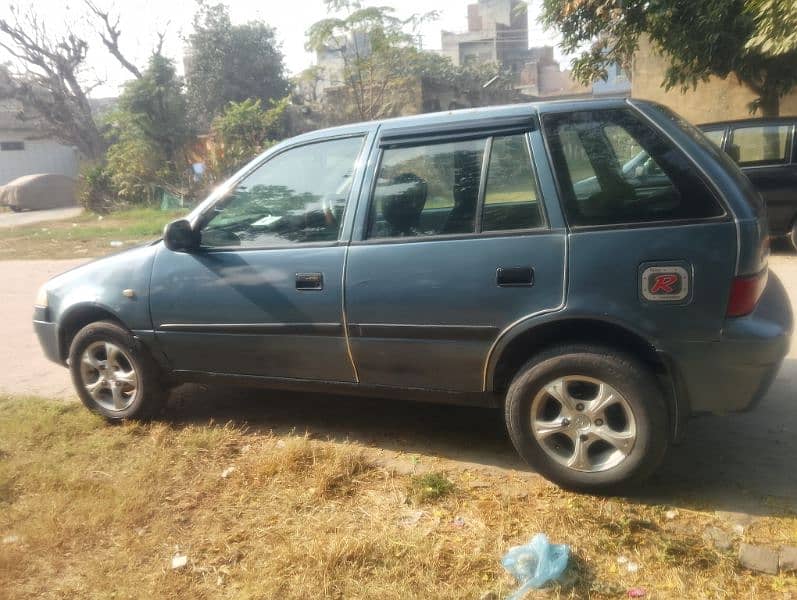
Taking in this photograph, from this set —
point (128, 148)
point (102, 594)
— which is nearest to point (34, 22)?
point (128, 148)

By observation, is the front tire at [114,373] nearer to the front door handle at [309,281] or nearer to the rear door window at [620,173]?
the front door handle at [309,281]

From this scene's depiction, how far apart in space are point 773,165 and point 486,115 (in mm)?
6308

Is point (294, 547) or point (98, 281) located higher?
point (98, 281)

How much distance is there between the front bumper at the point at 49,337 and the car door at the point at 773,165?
739 centimetres

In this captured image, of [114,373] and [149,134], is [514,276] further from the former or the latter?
[149,134]

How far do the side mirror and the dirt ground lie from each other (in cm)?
117

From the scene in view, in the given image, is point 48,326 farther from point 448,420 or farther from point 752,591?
point 752,591

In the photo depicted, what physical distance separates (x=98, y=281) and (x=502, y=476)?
2633 mm

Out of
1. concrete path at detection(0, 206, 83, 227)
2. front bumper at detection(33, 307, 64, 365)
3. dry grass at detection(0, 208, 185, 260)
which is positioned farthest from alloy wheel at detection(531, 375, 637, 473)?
concrete path at detection(0, 206, 83, 227)

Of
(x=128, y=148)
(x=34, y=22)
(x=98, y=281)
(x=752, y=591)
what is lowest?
(x=752, y=591)

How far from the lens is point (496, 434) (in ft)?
13.3

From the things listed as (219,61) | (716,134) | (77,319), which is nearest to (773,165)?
(716,134)

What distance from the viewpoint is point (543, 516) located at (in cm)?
308

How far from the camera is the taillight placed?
291 centimetres
